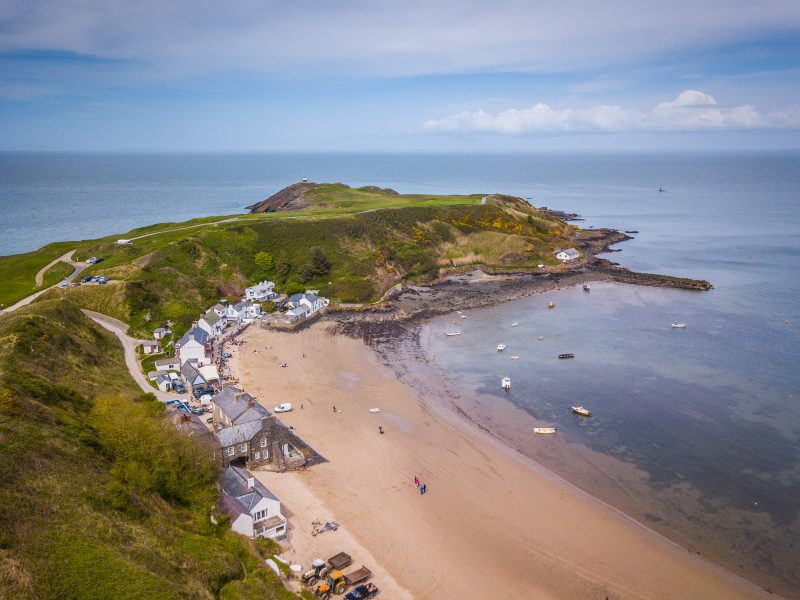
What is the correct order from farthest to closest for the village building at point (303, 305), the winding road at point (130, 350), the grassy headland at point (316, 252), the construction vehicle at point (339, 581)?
the village building at point (303, 305) < the grassy headland at point (316, 252) < the winding road at point (130, 350) < the construction vehicle at point (339, 581)

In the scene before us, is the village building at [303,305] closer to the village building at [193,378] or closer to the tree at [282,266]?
the tree at [282,266]

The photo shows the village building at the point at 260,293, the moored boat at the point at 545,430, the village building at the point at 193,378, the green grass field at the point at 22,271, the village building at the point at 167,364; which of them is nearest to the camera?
the moored boat at the point at 545,430

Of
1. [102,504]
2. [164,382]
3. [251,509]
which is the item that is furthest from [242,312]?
[102,504]

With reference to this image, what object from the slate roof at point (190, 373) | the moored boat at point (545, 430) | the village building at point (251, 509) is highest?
the slate roof at point (190, 373)

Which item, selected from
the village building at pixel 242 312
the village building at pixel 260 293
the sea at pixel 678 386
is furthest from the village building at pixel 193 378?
the village building at pixel 260 293

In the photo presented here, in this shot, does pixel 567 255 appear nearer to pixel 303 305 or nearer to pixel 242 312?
pixel 303 305

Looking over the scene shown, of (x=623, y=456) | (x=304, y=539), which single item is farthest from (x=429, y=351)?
(x=304, y=539)

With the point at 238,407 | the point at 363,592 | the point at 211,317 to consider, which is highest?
the point at 211,317
